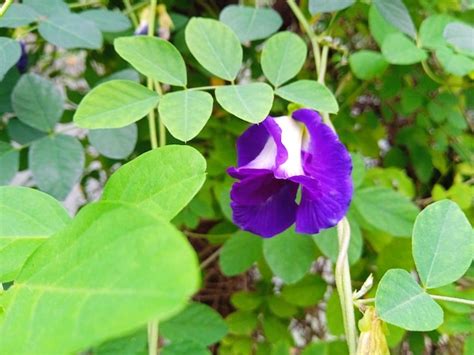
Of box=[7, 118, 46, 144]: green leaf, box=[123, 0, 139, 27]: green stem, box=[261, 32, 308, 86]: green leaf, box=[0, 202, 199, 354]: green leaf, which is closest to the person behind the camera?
box=[0, 202, 199, 354]: green leaf

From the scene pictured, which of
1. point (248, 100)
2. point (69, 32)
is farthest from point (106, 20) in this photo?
point (248, 100)

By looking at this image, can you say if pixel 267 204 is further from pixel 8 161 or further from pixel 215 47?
pixel 8 161

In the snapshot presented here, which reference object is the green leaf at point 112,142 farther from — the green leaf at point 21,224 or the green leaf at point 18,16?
the green leaf at point 21,224

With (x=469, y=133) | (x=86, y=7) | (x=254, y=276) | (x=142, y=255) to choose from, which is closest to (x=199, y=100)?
(x=142, y=255)

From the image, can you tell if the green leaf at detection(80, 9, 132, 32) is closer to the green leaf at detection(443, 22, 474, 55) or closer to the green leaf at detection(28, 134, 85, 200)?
the green leaf at detection(28, 134, 85, 200)

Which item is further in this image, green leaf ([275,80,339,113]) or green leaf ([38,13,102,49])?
green leaf ([38,13,102,49])

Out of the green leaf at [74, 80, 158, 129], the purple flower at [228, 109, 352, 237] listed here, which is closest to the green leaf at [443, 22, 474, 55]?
the purple flower at [228, 109, 352, 237]
